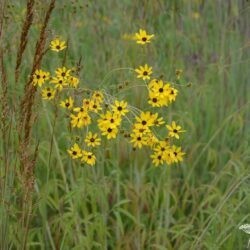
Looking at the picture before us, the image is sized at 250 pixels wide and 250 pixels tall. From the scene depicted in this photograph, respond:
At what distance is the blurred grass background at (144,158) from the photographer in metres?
2.04

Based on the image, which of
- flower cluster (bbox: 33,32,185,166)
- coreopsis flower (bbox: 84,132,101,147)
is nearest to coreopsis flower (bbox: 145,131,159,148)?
flower cluster (bbox: 33,32,185,166)

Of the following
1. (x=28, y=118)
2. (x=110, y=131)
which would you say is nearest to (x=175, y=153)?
(x=110, y=131)

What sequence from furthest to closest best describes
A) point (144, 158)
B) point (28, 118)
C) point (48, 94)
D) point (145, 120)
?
point (144, 158), point (48, 94), point (145, 120), point (28, 118)

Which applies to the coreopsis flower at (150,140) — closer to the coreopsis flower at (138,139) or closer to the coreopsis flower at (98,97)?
the coreopsis flower at (138,139)

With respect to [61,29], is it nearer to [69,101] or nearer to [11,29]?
[11,29]

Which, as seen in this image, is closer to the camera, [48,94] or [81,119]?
[81,119]

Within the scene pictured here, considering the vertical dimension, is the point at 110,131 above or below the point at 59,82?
below

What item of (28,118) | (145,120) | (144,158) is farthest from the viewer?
(144,158)

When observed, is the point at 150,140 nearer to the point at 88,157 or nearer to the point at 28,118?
the point at 88,157

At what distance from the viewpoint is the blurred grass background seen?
2.04 m

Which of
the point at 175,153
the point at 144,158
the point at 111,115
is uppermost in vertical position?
the point at 111,115

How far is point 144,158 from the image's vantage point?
2451 millimetres

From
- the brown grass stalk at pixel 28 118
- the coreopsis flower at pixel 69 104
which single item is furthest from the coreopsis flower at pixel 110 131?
the brown grass stalk at pixel 28 118

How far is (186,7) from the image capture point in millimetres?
3000
